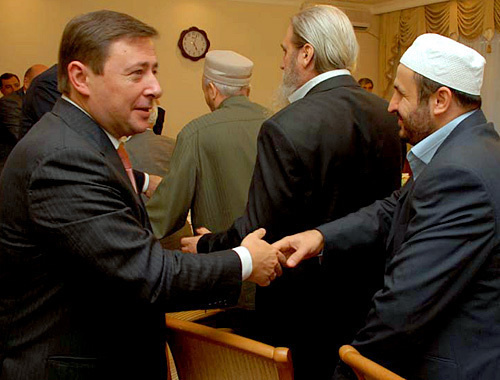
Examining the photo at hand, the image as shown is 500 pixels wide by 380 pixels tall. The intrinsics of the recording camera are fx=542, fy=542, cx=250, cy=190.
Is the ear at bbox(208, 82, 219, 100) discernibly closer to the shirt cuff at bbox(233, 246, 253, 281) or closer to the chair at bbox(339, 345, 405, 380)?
the shirt cuff at bbox(233, 246, 253, 281)

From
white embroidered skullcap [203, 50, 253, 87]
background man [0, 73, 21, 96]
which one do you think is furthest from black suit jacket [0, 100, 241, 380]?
background man [0, 73, 21, 96]

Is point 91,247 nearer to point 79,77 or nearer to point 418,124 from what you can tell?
point 79,77

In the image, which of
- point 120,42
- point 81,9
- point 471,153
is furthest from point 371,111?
point 81,9

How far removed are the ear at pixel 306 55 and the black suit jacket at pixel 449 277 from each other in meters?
0.69

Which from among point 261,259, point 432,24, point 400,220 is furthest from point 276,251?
point 432,24

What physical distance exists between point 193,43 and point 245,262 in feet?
22.5

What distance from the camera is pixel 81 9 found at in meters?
7.04

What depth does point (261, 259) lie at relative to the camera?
1435 mm

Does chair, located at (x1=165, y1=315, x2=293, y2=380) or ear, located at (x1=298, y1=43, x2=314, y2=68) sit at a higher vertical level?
ear, located at (x1=298, y1=43, x2=314, y2=68)

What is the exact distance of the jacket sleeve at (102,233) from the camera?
3.78 ft

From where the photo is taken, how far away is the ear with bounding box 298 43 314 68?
1.89 m

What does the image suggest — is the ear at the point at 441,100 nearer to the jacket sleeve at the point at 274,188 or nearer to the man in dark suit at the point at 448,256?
the man in dark suit at the point at 448,256

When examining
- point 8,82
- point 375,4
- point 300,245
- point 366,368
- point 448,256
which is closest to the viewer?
point 366,368

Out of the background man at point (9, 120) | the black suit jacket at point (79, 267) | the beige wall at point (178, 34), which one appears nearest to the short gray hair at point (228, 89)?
the black suit jacket at point (79, 267)
